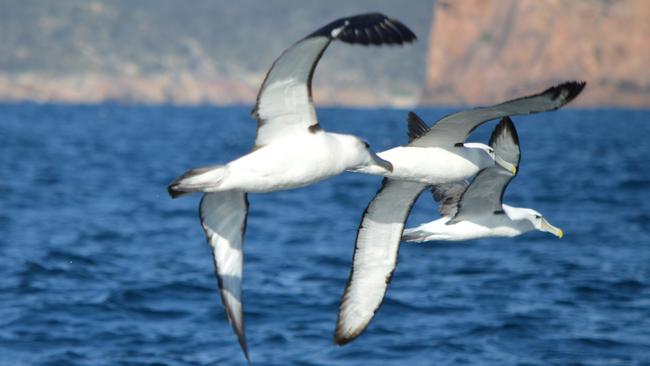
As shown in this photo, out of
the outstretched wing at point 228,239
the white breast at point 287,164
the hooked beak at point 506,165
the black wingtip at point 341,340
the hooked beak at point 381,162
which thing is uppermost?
the hooked beak at point 506,165

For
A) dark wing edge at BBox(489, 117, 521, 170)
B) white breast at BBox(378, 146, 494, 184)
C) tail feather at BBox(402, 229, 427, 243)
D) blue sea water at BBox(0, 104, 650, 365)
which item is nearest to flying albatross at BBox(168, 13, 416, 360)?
white breast at BBox(378, 146, 494, 184)

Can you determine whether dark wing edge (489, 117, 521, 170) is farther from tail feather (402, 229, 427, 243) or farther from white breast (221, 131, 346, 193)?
white breast (221, 131, 346, 193)

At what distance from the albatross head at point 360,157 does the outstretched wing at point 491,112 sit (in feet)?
3.59

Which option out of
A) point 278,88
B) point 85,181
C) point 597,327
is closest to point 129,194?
point 85,181

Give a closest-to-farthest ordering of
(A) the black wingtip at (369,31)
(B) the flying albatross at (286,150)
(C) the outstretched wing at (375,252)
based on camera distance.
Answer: (A) the black wingtip at (369,31), (B) the flying albatross at (286,150), (C) the outstretched wing at (375,252)

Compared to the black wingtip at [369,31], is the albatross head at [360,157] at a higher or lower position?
lower

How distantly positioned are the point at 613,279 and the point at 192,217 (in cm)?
1272

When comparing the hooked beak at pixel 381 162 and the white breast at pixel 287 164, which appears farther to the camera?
the hooked beak at pixel 381 162

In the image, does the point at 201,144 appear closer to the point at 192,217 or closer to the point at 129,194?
the point at 129,194

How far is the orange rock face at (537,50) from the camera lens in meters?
140

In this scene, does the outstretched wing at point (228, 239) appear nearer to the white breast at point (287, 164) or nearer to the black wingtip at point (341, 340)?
the white breast at point (287, 164)

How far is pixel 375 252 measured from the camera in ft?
37.3

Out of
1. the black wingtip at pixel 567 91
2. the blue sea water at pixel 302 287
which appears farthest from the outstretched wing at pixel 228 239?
the blue sea water at pixel 302 287

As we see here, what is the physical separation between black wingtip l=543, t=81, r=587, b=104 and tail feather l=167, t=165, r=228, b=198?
8.84 ft
